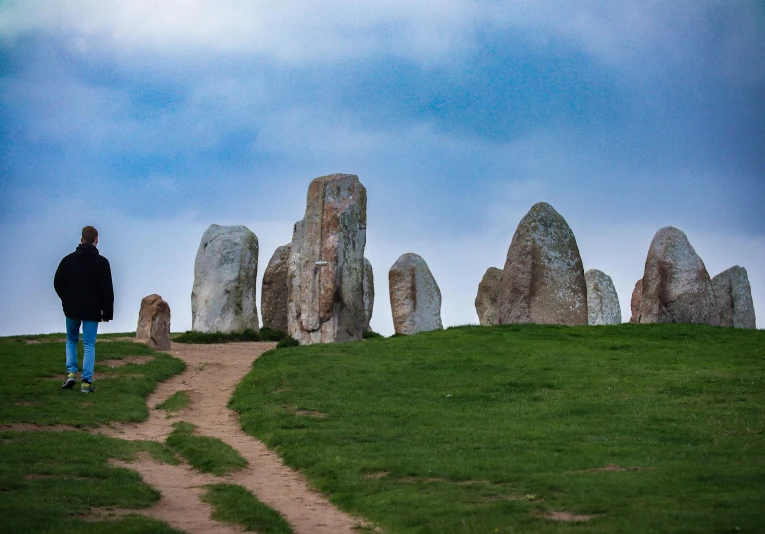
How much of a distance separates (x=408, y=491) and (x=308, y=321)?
20450 mm

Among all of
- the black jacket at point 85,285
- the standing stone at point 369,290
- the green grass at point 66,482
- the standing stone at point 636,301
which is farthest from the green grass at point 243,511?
the standing stone at point 636,301

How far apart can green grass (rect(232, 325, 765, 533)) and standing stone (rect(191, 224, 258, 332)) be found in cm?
1015

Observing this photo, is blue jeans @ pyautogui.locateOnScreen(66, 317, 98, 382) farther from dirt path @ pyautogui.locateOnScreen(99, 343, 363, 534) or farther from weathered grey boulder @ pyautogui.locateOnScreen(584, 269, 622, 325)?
weathered grey boulder @ pyautogui.locateOnScreen(584, 269, 622, 325)

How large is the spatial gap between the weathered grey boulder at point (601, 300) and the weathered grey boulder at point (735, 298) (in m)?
11.0

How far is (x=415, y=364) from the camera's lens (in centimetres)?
2602

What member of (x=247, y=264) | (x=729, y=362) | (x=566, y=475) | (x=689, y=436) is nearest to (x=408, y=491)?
(x=566, y=475)

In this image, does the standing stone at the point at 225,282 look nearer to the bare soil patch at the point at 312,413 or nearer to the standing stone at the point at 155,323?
the standing stone at the point at 155,323

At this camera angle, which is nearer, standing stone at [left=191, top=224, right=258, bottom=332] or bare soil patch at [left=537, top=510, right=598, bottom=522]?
bare soil patch at [left=537, top=510, right=598, bottom=522]

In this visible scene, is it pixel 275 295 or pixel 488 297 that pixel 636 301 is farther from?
pixel 275 295

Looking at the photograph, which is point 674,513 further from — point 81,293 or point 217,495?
point 81,293

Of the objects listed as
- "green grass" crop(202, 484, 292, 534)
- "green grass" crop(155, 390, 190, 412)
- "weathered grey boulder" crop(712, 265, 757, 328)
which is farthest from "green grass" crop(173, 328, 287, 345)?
"green grass" crop(202, 484, 292, 534)

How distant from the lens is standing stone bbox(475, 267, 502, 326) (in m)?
46.9

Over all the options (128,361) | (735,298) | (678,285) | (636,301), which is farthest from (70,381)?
→ (636,301)

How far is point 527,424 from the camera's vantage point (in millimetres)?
18578
